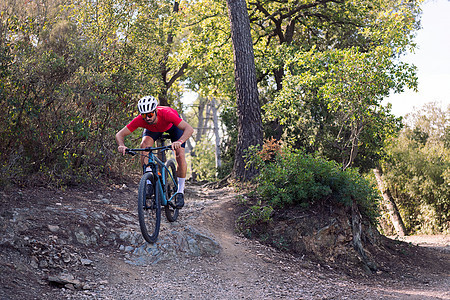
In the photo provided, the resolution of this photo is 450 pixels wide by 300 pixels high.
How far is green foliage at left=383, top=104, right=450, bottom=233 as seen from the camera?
18.9 meters

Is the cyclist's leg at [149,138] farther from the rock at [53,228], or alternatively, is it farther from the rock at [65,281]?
the rock at [65,281]

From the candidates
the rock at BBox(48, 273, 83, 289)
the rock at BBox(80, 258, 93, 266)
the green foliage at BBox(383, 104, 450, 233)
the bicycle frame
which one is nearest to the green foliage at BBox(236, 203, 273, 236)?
the bicycle frame

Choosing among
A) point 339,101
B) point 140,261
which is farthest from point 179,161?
point 339,101

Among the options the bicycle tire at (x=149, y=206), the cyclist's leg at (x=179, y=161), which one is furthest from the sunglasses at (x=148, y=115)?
the bicycle tire at (x=149, y=206)

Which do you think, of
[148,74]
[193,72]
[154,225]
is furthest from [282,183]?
[193,72]

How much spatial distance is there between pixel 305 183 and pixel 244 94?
3.26 meters

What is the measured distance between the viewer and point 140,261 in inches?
224

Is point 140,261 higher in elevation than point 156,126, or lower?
lower

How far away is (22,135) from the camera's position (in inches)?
274

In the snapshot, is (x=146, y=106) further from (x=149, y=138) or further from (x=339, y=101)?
(x=339, y=101)

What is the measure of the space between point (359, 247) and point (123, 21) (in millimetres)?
7051

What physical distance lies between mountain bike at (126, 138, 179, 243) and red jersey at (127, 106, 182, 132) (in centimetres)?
36

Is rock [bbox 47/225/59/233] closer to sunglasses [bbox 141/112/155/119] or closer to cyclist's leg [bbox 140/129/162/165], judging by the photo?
cyclist's leg [bbox 140/129/162/165]

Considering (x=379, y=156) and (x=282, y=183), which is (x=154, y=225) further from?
(x=379, y=156)
